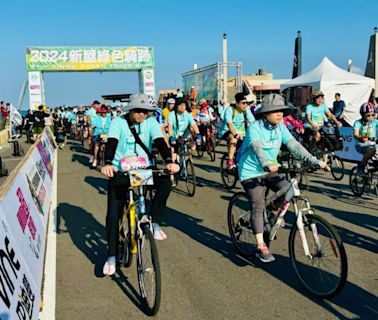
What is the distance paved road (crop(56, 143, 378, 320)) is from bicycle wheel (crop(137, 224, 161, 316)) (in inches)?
4.6

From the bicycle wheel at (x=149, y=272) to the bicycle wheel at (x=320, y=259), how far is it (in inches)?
58.6

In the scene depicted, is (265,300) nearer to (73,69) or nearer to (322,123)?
(322,123)

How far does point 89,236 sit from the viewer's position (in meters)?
6.56

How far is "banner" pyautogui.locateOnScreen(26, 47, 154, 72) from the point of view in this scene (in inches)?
1212

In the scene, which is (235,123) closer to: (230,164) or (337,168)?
(230,164)

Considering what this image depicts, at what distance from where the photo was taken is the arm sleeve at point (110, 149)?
464 cm

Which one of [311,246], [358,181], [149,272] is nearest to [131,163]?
[149,272]

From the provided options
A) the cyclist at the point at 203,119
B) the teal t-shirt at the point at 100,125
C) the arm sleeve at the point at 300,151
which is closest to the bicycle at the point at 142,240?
the arm sleeve at the point at 300,151

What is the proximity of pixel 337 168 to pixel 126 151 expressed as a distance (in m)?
7.03

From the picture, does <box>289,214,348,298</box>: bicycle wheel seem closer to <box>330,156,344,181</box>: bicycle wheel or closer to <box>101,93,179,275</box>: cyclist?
<box>101,93,179,275</box>: cyclist

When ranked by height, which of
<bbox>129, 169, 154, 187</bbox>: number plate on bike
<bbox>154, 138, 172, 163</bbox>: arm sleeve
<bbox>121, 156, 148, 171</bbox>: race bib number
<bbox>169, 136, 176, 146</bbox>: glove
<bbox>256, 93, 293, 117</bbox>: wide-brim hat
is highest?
<bbox>256, 93, 293, 117</bbox>: wide-brim hat

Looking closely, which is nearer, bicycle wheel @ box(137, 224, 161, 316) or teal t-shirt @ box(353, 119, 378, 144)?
bicycle wheel @ box(137, 224, 161, 316)

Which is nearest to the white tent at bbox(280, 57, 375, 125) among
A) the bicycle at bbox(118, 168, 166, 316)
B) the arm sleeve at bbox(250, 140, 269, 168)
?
the arm sleeve at bbox(250, 140, 269, 168)

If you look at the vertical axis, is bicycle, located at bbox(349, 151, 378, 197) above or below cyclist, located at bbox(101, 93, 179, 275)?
below
